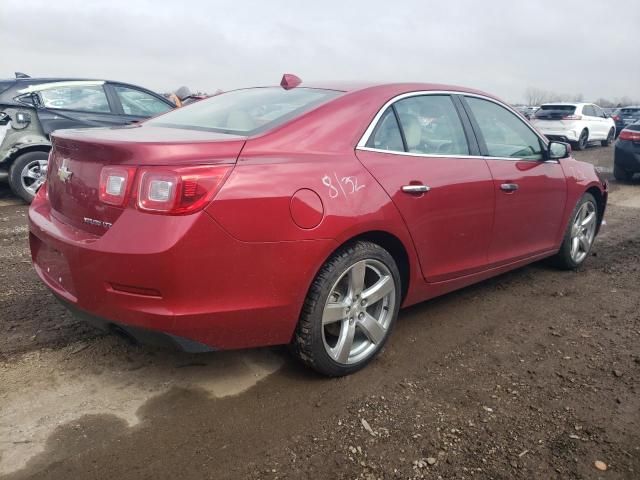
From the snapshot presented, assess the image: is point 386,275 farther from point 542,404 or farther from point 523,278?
point 523,278

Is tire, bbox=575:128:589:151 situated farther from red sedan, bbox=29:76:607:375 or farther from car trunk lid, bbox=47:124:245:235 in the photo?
car trunk lid, bbox=47:124:245:235

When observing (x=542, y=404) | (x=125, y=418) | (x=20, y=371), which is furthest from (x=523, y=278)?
(x=20, y=371)

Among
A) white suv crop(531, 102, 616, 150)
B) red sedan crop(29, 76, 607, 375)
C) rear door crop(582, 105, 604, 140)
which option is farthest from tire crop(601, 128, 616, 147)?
red sedan crop(29, 76, 607, 375)

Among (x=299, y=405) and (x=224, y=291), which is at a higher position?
(x=224, y=291)

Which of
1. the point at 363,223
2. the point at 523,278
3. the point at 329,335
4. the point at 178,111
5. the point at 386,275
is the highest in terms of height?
the point at 178,111

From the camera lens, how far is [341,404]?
2.64 m

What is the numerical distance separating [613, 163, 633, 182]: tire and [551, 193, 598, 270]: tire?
6.47 metres

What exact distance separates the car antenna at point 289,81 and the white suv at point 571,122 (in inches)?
590

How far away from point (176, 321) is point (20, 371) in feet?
3.92

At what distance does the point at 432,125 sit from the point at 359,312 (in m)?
1.29

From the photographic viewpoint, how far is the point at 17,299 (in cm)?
382

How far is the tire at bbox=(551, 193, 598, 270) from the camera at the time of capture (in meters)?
4.60

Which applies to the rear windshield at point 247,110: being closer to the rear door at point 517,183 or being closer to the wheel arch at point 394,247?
the wheel arch at point 394,247

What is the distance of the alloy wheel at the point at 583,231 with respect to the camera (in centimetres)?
468
